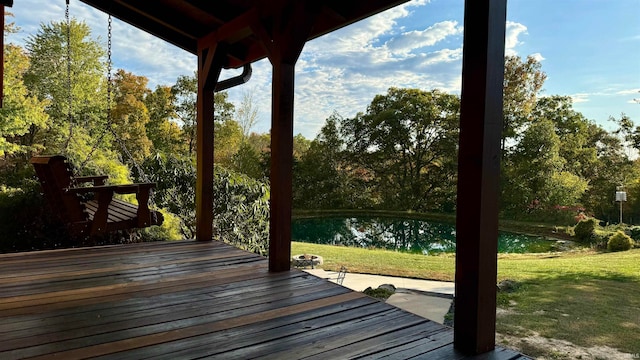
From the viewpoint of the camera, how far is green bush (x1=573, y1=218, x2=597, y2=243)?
11.3m

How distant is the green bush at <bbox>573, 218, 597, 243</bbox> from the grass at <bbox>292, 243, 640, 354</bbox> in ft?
1.81

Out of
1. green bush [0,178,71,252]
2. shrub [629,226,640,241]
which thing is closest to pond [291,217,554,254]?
shrub [629,226,640,241]

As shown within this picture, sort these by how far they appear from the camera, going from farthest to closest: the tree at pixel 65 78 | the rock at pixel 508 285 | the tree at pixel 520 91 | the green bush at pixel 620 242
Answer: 1. the tree at pixel 520 91
2. the tree at pixel 65 78
3. the green bush at pixel 620 242
4. the rock at pixel 508 285

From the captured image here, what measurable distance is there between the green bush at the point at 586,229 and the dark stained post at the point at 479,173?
11645mm

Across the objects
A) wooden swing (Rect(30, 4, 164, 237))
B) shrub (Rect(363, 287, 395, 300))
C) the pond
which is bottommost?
the pond

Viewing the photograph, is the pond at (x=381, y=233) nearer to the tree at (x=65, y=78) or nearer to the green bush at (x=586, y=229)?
the green bush at (x=586, y=229)

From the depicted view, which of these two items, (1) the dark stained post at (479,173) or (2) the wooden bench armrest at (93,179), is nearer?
(1) the dark stained post at (479,173)

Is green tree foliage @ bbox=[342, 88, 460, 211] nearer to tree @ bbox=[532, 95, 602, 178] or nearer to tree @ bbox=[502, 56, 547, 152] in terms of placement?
tree @ bbox=[502, 56, 547, 152]

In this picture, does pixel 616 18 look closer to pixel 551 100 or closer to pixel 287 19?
pixel 551 100

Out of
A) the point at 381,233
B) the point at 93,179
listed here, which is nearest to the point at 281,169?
the point at 93,179

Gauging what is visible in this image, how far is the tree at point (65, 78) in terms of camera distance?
34.6 ft

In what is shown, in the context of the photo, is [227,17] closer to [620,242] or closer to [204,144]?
[204,144]

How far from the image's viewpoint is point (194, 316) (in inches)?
85.2

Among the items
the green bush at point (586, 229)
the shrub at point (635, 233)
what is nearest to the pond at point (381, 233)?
the green bush at point (586, 229)
